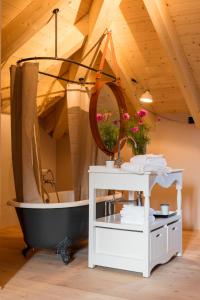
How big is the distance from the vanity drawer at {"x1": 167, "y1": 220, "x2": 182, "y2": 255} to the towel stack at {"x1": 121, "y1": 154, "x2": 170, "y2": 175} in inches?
26.7

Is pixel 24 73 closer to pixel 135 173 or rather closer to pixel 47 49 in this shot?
pixel 47 49

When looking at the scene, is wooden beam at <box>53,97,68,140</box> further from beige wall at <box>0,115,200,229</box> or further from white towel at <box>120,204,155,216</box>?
white towel at <box>120,204,155,216</box>

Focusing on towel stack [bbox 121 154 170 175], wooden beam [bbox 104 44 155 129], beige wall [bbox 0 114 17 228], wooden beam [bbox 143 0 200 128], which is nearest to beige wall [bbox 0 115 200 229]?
beige wall [bbox 0 114 17 228]

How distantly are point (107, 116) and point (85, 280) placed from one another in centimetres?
184

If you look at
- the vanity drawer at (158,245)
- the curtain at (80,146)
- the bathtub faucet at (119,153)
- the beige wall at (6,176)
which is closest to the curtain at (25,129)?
the curtain at (80,146)

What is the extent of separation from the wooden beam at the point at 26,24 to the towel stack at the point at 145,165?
1.63 m

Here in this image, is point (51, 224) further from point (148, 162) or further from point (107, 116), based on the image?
point (107, 116)

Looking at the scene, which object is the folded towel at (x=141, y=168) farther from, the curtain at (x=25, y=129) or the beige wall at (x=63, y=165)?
the beige wall at (x=63, y=165)

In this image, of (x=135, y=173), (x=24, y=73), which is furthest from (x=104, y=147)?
(x=24, y=73)

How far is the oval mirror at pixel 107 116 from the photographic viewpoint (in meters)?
4.08

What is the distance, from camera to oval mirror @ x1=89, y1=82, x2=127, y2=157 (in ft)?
13.4

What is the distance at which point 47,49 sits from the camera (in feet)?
14.9

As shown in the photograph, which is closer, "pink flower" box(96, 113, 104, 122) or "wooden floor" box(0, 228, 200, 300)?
"wooden floor" box(0, 228, 200, 300)

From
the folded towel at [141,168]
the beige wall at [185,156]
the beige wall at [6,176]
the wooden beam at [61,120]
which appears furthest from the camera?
the wooden beam at [61,120]
